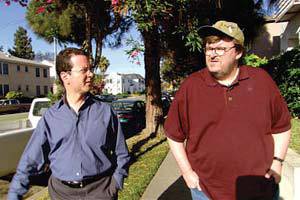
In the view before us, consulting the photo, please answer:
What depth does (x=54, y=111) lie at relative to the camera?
3.03m

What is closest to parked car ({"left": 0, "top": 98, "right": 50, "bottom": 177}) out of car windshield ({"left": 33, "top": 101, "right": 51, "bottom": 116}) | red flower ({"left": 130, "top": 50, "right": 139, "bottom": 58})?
red flower ({"left": 130, "top": 50, "right": 139, "bottom": 58})

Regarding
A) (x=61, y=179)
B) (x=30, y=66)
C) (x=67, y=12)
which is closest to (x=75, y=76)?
(x=61, y=179)

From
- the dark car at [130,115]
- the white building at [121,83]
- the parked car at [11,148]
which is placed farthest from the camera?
the white building at [121,83]

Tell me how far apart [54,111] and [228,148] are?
128 centimetres

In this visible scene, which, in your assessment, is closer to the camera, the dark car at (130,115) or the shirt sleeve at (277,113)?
the shirt sleeve at (277,113)

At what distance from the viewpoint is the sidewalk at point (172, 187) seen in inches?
192

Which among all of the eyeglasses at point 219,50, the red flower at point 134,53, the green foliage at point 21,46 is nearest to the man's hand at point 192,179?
the eyeglasses at point 219,50

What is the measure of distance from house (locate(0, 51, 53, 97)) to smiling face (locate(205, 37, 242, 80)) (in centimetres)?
5226

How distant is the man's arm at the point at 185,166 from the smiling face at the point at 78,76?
748 millimetres

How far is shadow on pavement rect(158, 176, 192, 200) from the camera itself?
6.09 meters

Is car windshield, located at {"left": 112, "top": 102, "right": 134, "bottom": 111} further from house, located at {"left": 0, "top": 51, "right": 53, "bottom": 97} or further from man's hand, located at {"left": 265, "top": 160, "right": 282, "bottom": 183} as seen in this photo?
house, located at {"left": 0, "top": 51, "right": 53, "bottom": 97}

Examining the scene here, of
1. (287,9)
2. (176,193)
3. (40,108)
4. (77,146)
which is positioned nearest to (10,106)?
(40,108)

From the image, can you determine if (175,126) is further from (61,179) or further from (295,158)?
(295,158)

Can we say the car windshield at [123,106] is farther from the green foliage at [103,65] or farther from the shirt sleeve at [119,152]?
the shirt sleeve at [119,152]
